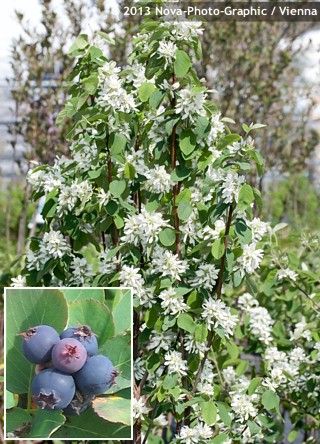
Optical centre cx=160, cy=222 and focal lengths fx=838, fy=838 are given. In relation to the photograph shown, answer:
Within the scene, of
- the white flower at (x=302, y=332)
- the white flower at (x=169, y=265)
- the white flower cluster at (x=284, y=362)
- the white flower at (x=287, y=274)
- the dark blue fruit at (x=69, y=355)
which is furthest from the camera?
the white flower at (x=302, y=332)

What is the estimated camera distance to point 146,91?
1.53 m

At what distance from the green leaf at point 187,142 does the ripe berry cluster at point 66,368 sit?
1.15 feet

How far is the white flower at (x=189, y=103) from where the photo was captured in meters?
1.45

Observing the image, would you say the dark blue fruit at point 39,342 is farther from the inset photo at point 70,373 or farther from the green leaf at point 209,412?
the green leaf at point 209,412

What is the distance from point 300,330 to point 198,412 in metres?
0.59

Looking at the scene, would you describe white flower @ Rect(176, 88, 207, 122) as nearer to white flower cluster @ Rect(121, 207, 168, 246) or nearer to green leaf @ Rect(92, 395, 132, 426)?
white flower cluster @ Rect(121, 207, 168, 246)

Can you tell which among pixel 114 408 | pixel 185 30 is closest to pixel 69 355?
pixel 114 408

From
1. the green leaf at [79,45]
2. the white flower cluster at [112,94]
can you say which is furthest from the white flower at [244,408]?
the green leaf at [79,45]

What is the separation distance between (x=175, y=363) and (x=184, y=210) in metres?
0.27

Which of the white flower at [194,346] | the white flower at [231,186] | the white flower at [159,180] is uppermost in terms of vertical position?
the white flower at [159,180]

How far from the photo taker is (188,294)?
152 centimetres

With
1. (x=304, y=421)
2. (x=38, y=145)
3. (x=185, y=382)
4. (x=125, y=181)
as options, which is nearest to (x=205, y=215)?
(x=125, y=181)

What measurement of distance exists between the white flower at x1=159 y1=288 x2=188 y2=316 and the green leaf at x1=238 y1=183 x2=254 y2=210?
20 cm

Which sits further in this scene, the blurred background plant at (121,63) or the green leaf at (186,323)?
the blurred background plant at (121,63)
